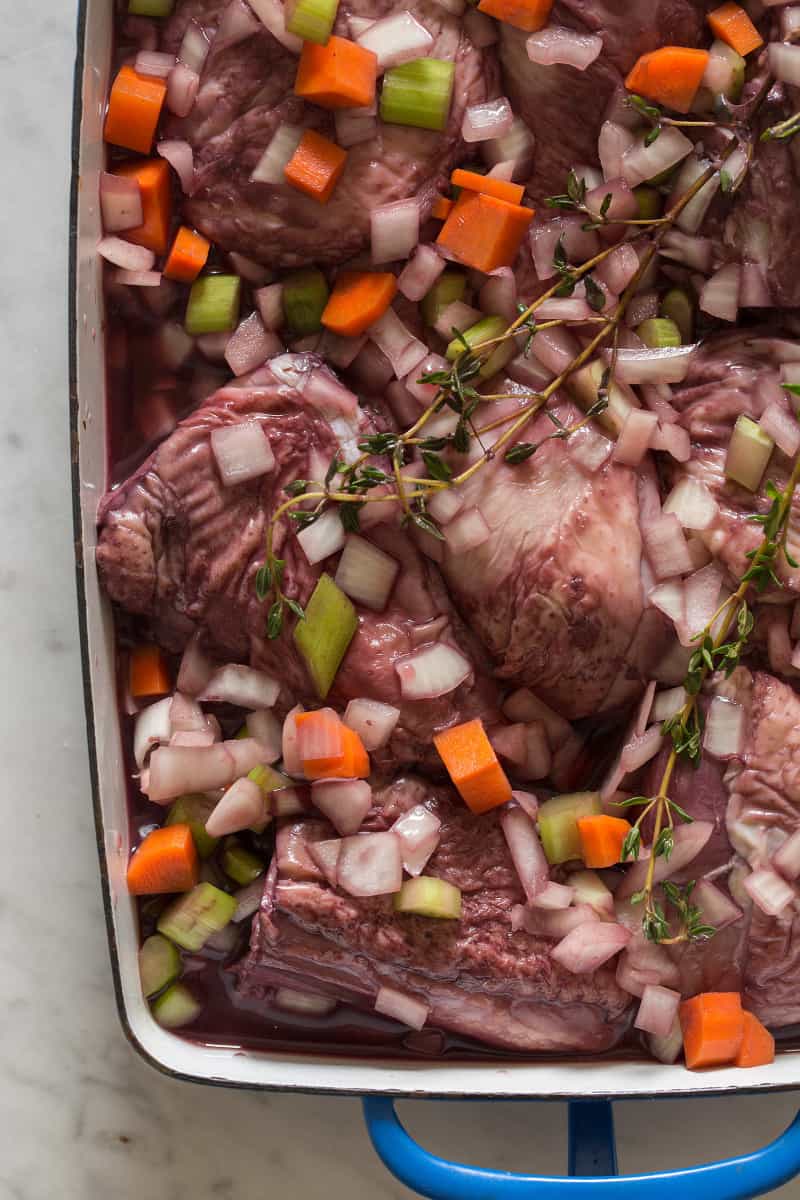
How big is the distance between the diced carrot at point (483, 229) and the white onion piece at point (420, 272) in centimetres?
3

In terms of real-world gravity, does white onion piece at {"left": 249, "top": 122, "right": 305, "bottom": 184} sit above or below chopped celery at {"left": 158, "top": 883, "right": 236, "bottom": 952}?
above

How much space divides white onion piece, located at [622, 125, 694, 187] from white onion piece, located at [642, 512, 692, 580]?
61 cm

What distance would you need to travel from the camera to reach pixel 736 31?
2.26 metres

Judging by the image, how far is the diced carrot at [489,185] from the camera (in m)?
2.28

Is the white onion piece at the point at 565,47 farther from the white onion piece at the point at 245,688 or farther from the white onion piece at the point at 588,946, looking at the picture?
the white onion piece at the point at 588,946

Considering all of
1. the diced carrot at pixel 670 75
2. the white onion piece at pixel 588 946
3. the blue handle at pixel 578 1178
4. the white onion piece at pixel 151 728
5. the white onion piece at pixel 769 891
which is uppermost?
the diced carrot at pixel 670 75

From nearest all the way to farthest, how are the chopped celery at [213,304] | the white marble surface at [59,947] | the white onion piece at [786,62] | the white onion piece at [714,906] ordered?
the white onion piece at [786,62] → the white onion piece at [714,906] → the chopped celery at [213,304] → the white marble surface at [59,947]

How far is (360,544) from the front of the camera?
2.28 m

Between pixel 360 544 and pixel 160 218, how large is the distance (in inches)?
28.0

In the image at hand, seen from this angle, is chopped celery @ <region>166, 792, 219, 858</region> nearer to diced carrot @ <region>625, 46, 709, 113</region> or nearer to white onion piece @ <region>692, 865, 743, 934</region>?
white onion piece @ <region>692, 865, 743, 934</region>

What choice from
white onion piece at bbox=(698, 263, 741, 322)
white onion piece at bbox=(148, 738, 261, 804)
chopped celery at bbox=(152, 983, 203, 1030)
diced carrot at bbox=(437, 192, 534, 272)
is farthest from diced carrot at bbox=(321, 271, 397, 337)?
chopped celery at bbox=(152, 983, 203, 1030)

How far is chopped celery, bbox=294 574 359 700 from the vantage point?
2258 millimetres

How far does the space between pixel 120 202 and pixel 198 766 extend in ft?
3.40

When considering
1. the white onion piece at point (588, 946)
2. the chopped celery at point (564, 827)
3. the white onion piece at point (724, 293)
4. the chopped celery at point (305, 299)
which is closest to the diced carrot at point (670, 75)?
the white onion piece at point (724, 293)
